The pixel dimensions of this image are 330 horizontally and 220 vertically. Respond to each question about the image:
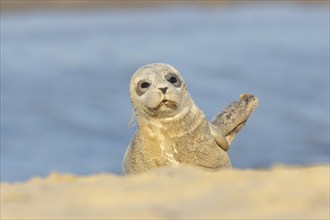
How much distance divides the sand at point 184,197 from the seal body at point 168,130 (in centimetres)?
118

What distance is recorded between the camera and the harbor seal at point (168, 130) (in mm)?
6938

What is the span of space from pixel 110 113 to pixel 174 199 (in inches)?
341

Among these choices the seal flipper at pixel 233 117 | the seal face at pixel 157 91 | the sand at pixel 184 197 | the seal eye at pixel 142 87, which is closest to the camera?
the sand at pixel 184 197

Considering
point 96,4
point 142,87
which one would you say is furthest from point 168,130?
point 96,4

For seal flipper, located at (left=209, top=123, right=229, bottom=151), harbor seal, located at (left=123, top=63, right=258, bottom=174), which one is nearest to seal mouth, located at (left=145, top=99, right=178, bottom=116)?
harbor seal, located at (left=123, top=63, right=258, bottom=174)

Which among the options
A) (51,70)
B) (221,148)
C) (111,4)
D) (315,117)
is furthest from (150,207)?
(111,4)

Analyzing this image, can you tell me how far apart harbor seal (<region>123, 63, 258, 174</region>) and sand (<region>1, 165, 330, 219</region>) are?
3.82 ft

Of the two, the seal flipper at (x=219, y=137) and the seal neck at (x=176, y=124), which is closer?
the seal neck at (x=176, y=124)

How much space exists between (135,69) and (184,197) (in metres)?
11.3

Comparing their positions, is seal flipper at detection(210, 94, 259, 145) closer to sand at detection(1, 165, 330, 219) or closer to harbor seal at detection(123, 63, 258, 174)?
harbor seal at detection(123, 63, 258, 174)

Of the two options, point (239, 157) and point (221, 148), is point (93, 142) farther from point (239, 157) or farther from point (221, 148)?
point (221, 148)

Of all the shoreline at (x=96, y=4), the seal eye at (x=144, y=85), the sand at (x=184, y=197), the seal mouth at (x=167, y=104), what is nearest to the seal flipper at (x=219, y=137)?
the seal mouth at (x=167, y=104)

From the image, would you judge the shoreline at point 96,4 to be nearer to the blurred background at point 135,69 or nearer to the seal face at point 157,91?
the blurred background at point 135,69

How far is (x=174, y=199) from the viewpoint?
17.2ft
